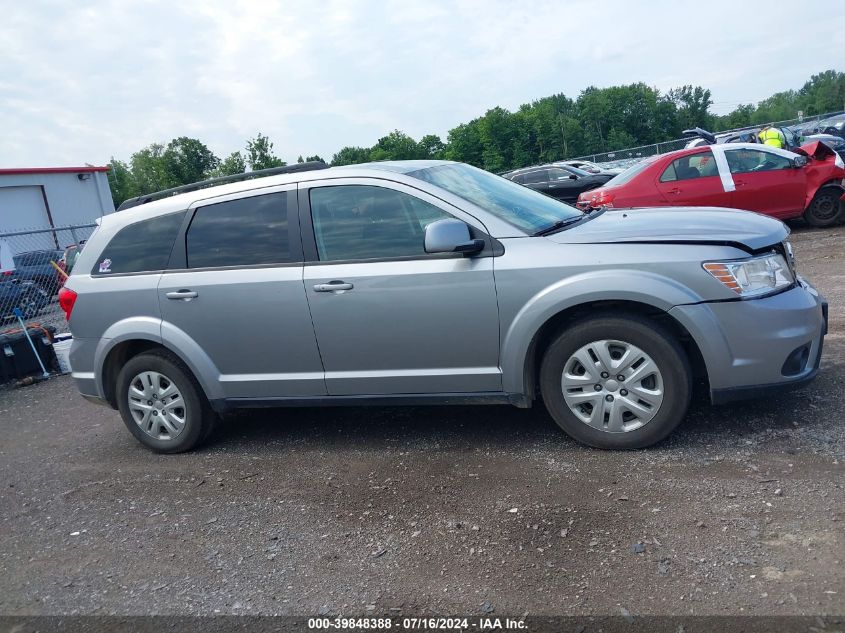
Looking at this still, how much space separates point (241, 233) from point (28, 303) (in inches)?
380

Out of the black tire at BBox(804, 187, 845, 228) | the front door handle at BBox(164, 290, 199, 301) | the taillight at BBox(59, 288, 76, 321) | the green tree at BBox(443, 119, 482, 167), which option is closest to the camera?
the front door handle at BBox(164, 290, 199, 301)

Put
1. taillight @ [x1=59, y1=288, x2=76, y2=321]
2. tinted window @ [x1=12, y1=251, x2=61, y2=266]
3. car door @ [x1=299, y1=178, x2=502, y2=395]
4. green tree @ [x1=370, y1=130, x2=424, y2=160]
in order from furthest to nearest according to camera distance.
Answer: green tree @ [x1=370, y1=130, x2=424, y2=160]
tinted window @ [x1=12, y1=251, x2=61, y2=266]
taillight @ [x1=59, y1=288, x2=76, y2=321]
car door @ [x1=299, y1=178, x2=502, y2=395]

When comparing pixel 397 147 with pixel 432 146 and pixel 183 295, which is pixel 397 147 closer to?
pixel 432 146

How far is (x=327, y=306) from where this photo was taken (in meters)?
4.52

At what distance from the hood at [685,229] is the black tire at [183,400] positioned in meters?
2.69

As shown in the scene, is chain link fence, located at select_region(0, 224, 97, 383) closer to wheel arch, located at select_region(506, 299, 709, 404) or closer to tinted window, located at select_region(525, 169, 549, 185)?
wheel arch, located at select_region(506, 299, 709, 404)

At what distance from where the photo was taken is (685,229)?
4141mm

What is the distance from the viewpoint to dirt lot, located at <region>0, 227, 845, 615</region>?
3.04 meters

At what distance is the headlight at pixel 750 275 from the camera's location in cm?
391

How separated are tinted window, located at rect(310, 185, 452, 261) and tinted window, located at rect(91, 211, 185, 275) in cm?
115

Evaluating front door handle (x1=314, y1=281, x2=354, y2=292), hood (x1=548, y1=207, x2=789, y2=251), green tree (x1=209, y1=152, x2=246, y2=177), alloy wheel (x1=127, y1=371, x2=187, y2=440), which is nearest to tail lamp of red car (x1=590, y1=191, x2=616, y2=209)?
hood (x1=548, y1=207, x2=789, y2=251)

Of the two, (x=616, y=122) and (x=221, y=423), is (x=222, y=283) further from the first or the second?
(x=616, y=122)

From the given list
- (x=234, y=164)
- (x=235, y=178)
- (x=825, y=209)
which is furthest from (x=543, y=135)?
(x=235, y=178)

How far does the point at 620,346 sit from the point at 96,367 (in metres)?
3.68
